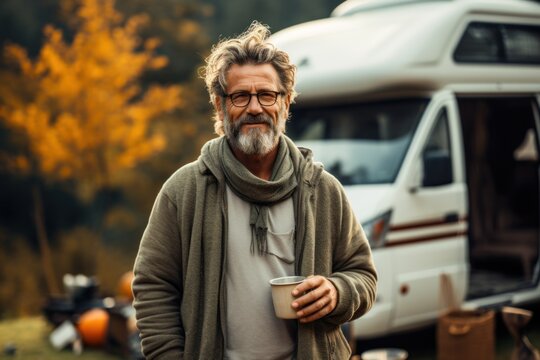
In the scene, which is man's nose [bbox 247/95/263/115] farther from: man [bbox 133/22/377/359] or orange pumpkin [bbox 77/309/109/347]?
orange pumpkin [bbox 77/309/109/347]

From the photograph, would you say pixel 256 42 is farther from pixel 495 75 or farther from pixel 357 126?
pixel 495 75

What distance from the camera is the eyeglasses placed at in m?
2.88

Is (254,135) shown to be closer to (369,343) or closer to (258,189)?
(258,189)

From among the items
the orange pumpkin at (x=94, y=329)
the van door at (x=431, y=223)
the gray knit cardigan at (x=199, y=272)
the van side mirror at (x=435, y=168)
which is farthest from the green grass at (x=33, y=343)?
the gray knit cardigan at (x=199, y=272)

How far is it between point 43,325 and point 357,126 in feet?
16.1

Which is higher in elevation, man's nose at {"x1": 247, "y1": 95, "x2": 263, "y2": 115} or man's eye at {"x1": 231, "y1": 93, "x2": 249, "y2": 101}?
man's eye at {"x1": 231, "y1": 93, "x2": 249, "y2": 101}

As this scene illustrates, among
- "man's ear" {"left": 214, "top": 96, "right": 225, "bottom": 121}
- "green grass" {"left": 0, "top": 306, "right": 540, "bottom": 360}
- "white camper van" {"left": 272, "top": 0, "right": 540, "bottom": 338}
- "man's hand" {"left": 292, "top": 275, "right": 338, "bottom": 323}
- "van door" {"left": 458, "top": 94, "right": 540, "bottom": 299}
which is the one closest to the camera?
"man's hand" {"left": 292, "top": 275, "right": 338, "bottom": 323}

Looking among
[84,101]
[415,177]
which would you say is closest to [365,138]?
[415,177]

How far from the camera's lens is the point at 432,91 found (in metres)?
6.96

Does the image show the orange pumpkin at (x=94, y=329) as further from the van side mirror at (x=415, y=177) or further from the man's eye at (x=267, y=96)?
the man's eye at (x=267, y=96)

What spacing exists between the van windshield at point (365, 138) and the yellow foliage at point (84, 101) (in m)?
10.4

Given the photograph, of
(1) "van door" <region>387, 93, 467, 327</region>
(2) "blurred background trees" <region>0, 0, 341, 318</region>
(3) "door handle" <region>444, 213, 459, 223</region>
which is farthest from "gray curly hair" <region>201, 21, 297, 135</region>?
(2) "blurred background trees" <region>0, 0, 341, 318</region>

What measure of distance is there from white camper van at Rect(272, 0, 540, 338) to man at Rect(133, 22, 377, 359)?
358 centimetres

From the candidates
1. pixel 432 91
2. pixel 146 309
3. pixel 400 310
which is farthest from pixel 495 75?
pixel 146 309
